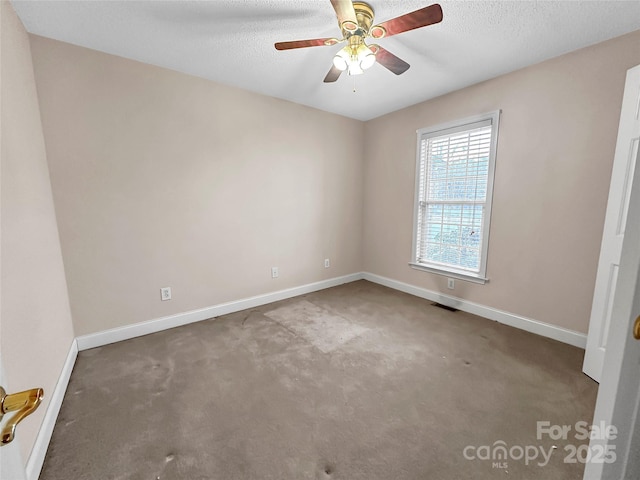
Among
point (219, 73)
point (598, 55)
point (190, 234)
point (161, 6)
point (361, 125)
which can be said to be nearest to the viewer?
point (161, 6)

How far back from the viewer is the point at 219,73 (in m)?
2.56

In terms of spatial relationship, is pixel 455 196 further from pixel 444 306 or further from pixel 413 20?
pixel 413 20

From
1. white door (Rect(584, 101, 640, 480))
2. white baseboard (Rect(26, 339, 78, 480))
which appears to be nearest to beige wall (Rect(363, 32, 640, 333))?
white door (Rect(584, 101, 640, 480))

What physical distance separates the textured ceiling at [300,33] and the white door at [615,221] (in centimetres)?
57

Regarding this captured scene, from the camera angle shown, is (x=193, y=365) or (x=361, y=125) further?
(x=361, y=125)

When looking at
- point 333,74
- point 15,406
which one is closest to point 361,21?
point 333,74

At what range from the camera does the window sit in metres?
2.84

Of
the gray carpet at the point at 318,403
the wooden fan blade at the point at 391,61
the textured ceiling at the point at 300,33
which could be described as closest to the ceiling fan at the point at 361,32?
the wooden fan blade at the point at 391,61

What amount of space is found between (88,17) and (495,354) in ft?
12.5

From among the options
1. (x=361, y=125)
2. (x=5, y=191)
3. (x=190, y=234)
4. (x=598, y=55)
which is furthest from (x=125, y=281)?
(x=598, y=55)

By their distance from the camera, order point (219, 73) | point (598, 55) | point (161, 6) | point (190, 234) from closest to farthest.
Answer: point (161, 6)
point (598, 55)
point (219, 73)
point (190, 234)

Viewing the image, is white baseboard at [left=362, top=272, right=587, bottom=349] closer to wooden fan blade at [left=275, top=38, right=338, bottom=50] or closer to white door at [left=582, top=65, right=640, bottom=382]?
white door at [left=582, top=65, right=640, bottom=382]

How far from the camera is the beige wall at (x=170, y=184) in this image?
215cm

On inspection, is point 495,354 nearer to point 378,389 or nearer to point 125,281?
point 378,389
